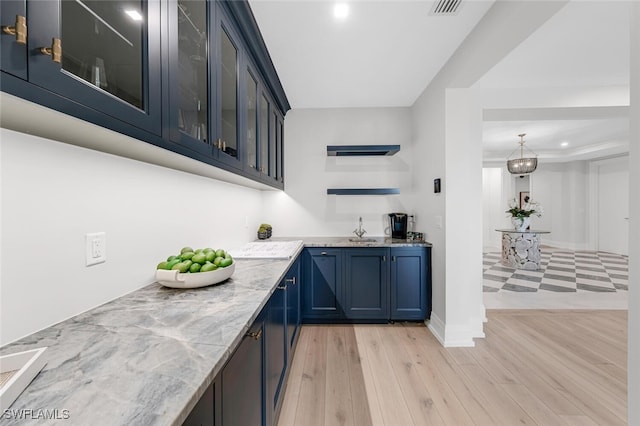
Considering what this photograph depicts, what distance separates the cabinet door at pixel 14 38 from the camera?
0.50m

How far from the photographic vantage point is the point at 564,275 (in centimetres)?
476

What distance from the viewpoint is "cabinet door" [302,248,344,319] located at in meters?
2.77

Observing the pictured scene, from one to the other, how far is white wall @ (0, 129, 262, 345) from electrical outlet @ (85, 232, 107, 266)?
0.02 metres

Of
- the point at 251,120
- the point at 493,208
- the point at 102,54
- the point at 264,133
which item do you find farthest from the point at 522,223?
the point at 102,54

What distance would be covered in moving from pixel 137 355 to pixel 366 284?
237 centimetres

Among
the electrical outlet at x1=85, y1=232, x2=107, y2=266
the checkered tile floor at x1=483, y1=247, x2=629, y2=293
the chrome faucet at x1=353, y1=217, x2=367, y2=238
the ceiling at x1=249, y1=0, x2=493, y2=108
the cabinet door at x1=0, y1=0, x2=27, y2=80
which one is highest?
the ceiling at x1=249, y1=0, x2=493, y2=108

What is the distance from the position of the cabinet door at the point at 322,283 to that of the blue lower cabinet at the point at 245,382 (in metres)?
1.60

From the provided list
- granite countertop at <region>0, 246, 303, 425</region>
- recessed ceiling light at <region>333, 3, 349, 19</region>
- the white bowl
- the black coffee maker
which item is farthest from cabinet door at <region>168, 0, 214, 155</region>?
the black coffee maker

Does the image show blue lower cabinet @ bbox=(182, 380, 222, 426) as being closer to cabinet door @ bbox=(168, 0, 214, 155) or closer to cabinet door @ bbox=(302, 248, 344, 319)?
cabinet door @ bbox=(168, 0, 214, 155)

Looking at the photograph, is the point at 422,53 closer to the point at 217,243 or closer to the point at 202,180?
the point at 202,180

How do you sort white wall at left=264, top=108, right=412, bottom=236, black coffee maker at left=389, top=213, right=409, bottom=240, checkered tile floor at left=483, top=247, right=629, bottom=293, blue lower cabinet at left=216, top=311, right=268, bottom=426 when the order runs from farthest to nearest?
checkered tile floor at left=483, top=247, right=629, bottom=293
white wall at left=264, top=108, right=412, bottom=236
black coffee maker at left=389, top=213, right=409, bottom=240
blue lower cabinet at left=216, top=311, right=268, bottom=426

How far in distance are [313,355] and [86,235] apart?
1913mm

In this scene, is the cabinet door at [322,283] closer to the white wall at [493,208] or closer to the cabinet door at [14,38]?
the cabinet door at [14,38]

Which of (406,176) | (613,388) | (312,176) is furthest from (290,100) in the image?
(613,388)
